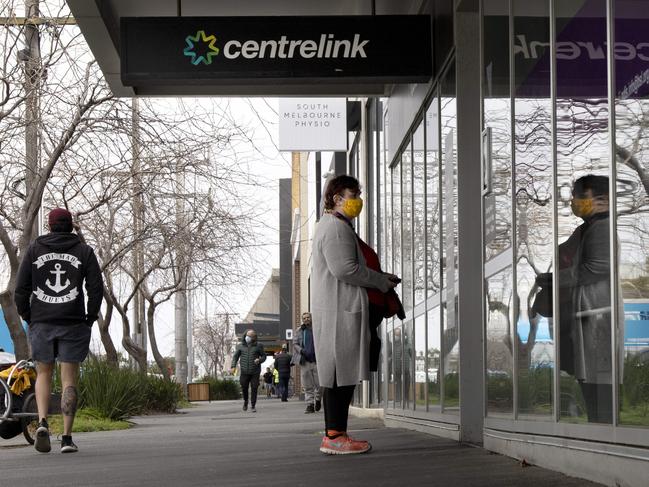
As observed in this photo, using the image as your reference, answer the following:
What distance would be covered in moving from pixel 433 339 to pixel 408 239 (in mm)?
2224

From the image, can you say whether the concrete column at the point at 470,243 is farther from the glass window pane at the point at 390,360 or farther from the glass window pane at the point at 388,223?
the glass window pane at the point at 388,223

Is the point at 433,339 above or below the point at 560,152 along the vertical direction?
below

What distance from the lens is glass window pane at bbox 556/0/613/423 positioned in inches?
205

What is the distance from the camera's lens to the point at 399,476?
635cm

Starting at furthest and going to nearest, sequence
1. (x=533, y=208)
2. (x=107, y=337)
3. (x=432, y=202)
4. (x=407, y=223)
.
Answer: (x=107, y=337) → (x=407, y=223) → (x=432, y=202) → (x=533, y=208)

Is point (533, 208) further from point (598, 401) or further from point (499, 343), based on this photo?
point (598, 401)

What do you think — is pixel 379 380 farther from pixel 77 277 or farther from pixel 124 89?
pixel 77 277

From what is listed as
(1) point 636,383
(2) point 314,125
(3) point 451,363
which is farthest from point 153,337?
(1) point 636,383

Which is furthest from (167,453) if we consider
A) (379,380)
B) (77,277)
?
(379,380)

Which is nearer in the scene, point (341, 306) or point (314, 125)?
point (341, 306)

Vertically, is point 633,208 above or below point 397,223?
below

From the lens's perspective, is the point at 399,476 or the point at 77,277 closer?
the point at 399,476

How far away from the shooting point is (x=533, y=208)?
669 cm

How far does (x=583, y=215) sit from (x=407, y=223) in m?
7.10
